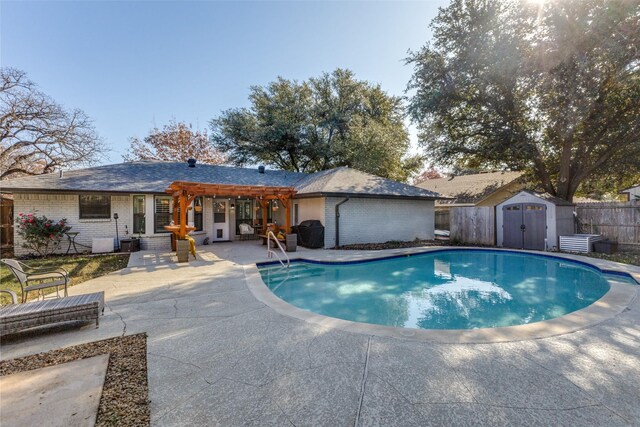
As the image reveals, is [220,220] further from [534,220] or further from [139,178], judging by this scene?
[534,220]

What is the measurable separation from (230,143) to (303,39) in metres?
11.3

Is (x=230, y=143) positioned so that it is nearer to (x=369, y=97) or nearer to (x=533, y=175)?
(x=369, y=97)

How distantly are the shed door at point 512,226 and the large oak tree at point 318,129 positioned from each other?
8717 millimetres

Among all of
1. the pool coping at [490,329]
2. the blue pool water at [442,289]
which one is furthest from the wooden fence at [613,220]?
the pool coping at [490,329]

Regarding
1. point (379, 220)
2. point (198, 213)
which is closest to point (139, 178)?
point (198, 213)

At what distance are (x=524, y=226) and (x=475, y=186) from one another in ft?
31.0

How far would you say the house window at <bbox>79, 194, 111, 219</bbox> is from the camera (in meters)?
10.9

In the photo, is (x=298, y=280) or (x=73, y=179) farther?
(x=73, y=179)

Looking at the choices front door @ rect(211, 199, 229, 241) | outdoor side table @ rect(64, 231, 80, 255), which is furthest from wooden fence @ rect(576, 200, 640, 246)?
outdoor side table @ rect(64, 231, 80, 255)

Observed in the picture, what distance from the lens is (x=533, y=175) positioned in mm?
16594

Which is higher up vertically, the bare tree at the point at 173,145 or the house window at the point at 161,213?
the bare tree at the point at 173,145

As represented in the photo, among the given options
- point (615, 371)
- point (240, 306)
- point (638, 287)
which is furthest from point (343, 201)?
point (615, 371)

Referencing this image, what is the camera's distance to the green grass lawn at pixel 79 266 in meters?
6.33

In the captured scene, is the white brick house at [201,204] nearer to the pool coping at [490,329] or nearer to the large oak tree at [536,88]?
the large oak tree at [536,88]
